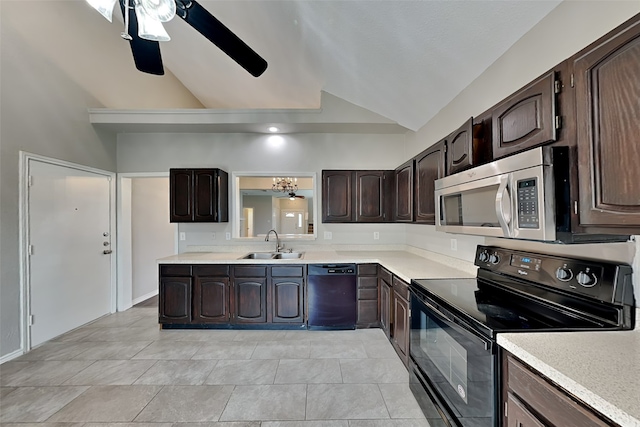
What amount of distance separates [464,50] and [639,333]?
6.28 feet

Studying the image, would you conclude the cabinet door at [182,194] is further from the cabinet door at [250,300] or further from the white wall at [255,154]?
the cabinet door at [250,300]

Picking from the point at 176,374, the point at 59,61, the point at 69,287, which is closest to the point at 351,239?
the point at 176,374

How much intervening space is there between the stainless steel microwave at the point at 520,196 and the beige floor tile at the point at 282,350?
196cm

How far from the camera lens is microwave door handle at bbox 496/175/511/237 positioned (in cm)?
133

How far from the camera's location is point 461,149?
Result: 1861 millimetres

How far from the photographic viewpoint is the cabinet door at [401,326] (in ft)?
7.65

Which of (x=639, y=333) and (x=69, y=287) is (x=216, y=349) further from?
(x=639, y=333)

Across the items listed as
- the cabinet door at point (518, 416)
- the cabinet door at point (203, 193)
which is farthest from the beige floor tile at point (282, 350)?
the cabinet door at point (518, 416)

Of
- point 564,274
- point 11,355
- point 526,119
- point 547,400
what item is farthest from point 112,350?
point 526,119

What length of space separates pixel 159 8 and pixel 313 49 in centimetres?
152

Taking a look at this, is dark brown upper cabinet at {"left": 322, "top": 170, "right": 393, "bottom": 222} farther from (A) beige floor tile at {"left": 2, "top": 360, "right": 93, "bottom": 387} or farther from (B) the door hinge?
(A) beige floor tile at {"left": 2, "top": 360, "right": 93, "bottom": 387}

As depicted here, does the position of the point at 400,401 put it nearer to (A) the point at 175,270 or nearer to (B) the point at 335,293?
(B) the point at 335,293

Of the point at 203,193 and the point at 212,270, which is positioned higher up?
the point at 203,193

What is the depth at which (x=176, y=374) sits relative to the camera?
2.41m
